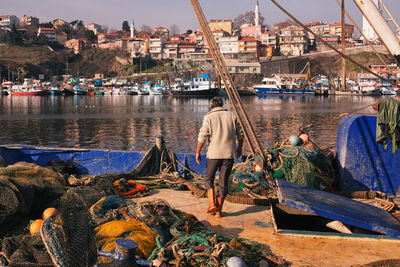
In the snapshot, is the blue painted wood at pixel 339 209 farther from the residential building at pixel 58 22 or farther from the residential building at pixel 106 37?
the residential building at pixel 58 22

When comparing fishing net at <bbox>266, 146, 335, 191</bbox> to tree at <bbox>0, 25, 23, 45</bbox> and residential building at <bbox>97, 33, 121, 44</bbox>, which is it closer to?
tree at <bbox>0, 25, 23, 45</bbox>

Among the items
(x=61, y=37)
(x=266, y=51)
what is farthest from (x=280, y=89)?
(x=61, y=37)

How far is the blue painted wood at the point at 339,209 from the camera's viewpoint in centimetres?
483

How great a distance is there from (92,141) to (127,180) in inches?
670

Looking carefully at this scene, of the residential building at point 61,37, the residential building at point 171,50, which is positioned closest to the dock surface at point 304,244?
the residential building at point 171,50

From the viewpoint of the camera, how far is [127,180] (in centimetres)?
780

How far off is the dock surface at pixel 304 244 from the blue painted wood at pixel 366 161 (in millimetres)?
2238

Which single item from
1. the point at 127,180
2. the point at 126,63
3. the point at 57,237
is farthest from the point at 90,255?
the point at 126,63

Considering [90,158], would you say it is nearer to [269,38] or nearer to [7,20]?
[269,38]

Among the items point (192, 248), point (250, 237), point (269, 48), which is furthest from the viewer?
point (269, 48)

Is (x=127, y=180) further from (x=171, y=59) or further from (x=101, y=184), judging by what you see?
(x=171, y=59)

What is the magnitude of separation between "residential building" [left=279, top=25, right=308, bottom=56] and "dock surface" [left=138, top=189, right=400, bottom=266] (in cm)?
12739

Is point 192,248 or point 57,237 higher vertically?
point 57,237

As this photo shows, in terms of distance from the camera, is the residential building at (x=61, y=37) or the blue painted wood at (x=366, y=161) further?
the residential building at (x=61, y=37)
